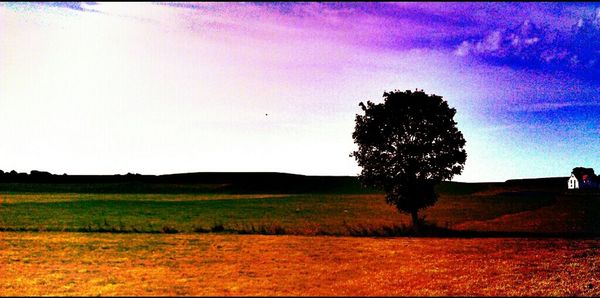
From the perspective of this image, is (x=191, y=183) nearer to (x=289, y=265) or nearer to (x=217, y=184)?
(x=217, y=184)

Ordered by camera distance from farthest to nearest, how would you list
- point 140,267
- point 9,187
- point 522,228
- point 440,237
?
point 9,187 < point 522,228 < point 440,237 < point 140,267

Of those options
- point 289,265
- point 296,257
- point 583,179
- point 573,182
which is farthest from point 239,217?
point 573,182

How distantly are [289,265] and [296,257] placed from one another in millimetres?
4034

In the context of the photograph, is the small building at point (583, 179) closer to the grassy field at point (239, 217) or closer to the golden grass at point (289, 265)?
the grassy field at point (239, 217)

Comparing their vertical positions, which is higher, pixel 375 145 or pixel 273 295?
pixel 375 145

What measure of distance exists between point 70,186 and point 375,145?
113 metres

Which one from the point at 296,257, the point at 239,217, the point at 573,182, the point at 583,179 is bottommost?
the point at 296,257

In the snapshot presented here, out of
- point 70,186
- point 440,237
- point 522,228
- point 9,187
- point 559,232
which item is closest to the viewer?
point 440,237

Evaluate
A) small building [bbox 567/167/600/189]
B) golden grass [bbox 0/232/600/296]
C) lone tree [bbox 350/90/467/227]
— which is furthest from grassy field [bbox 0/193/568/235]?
small building [bbox 567/167/600/189]

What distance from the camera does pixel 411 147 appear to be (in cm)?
5031

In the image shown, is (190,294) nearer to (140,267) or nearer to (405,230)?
(140,267)

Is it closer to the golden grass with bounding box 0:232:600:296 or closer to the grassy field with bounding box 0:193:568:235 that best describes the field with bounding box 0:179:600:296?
the golden grass with bounding box 0:232:600:296

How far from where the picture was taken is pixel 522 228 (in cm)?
5425

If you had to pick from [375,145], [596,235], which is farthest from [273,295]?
[596,235]
